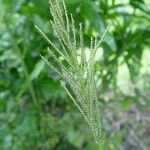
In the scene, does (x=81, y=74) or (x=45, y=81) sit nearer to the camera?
(x=81, y=74)

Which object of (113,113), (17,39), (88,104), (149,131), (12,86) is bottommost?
(149,131)

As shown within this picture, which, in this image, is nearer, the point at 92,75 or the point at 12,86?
the point at 92,75

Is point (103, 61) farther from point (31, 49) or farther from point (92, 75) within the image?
point (92, 75)

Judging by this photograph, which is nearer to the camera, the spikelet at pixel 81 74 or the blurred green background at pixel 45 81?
the spikelet at pixel 81 74

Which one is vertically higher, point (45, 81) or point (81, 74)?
point (81, 74)

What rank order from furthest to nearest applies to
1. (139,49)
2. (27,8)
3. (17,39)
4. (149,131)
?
(149,131) → (139,49) → (17,39) → (27,8)

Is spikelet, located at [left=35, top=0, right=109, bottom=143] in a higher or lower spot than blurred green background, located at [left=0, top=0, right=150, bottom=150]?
higher

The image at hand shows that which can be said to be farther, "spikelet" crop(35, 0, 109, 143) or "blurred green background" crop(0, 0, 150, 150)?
"blurred green background" crop(0, 0, 150, 150)

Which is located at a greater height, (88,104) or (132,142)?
(88,104)

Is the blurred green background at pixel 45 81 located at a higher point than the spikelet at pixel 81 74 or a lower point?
lower

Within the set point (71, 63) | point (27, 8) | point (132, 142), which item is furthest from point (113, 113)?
point (71, 63)

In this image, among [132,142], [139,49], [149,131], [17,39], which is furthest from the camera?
[149,131]
